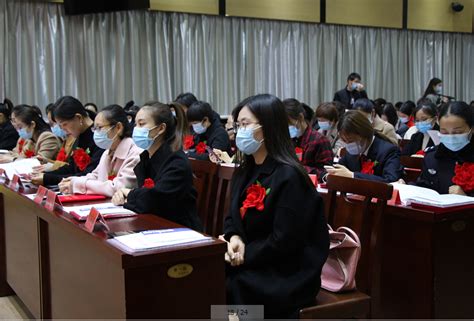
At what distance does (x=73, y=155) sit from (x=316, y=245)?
7.12 ft

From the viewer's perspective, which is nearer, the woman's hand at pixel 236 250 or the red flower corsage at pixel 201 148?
the woman's hand at pixel 236 250

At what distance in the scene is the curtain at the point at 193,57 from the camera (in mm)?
7235

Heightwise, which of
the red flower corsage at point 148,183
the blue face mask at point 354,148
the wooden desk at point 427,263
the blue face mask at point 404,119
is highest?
the blue face mask at point 404,119

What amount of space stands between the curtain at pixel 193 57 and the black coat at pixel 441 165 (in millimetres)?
5421

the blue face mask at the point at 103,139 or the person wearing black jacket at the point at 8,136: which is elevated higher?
the blue face mask at the point at 103,139

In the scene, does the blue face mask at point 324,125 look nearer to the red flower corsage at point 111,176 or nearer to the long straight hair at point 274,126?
the red flower corsage at point 111,176

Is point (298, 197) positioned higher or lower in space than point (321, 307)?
higher

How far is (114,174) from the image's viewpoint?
9.93 feet

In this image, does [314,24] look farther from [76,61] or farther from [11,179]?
[11,179]

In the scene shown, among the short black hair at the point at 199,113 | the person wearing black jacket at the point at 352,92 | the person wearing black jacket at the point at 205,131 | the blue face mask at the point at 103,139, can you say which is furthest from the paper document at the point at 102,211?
the person wearing black jacket at the point at 352,92

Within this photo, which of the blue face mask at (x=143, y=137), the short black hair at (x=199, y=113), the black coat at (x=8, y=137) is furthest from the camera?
the black coat at (x=8, y=137)

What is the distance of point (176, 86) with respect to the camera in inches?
315

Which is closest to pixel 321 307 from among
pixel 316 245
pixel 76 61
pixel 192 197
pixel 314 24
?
pixel 316 245

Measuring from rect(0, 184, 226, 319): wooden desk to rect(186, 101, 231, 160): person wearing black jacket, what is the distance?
2.24m
